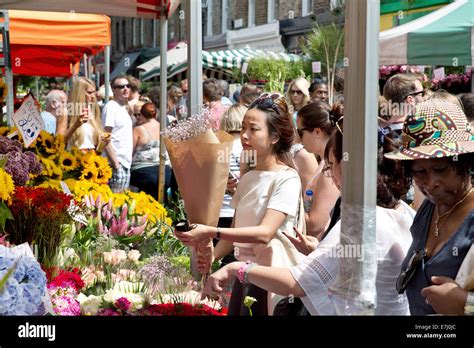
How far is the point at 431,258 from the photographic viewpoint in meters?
2.20

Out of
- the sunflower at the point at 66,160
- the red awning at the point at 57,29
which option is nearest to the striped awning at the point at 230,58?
the red awning at the point at 57,29

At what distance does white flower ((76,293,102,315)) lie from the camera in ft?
8.97

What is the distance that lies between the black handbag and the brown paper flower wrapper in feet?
1.26

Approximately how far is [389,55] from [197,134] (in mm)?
5408

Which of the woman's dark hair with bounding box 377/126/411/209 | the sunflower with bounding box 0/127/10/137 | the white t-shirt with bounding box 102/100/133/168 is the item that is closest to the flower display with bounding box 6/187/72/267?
the woman's dark hair with bounding box 377/126/411/209

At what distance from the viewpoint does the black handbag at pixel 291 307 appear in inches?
104

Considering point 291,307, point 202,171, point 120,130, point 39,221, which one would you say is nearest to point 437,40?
point 120,130

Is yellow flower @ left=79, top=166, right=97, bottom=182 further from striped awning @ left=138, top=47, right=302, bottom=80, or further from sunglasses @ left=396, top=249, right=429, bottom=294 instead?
striped awning @ left=138, top=47, right=302, bottom=80

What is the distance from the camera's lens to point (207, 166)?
2.77 m

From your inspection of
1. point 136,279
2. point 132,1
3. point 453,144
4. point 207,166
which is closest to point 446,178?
point 453,144

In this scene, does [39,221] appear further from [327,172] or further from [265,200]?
[327,172]
